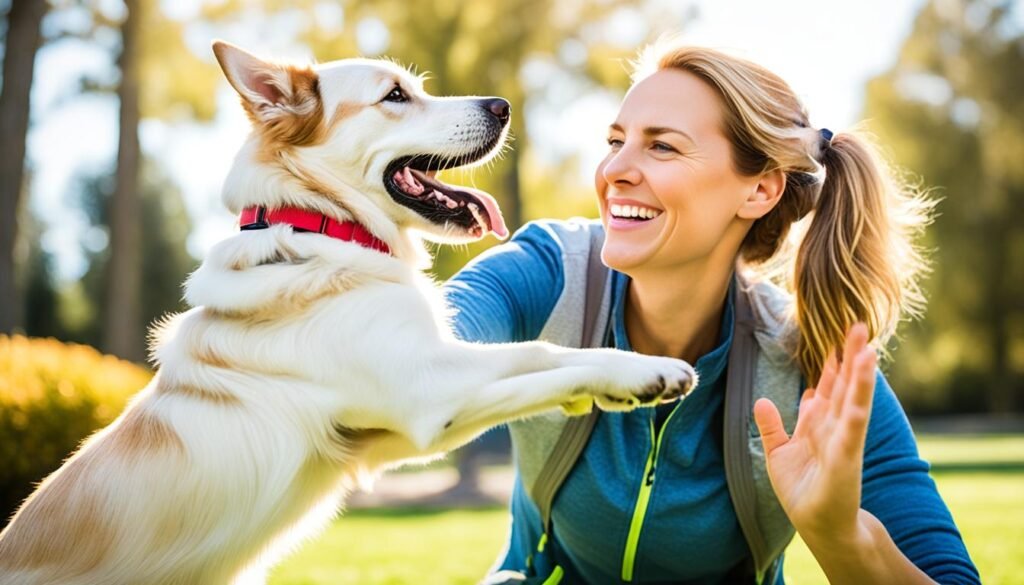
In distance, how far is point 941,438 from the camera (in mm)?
22734

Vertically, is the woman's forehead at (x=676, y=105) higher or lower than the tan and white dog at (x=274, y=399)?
higher

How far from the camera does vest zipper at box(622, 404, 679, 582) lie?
3008mm

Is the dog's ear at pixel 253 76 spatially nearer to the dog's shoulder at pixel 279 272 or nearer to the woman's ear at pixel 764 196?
the dog's shoulder at pixel 279 272

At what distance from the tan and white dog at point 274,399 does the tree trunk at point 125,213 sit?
12.8 meters

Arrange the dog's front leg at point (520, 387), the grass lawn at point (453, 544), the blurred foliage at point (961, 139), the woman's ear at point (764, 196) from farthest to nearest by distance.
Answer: the blurred foliage at point (961, 139)
the grass lawn at point (453, 544)
the woman's ear at point (764, 196)
the dog's front leg at point (520, 387)

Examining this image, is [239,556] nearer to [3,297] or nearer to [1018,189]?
[3,297]

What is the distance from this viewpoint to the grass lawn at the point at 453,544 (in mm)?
6254

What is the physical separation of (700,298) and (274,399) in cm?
149

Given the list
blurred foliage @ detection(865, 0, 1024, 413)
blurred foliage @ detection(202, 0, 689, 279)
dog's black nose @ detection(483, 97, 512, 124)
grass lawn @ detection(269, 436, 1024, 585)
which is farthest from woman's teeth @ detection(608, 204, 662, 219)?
blurred foliage @ detection(865, 0, 1024, 413)

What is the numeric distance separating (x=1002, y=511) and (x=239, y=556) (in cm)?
907

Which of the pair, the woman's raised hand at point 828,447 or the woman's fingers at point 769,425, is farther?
the woman's fingers at point 769,425

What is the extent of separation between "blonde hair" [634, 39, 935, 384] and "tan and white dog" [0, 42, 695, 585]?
816 mm

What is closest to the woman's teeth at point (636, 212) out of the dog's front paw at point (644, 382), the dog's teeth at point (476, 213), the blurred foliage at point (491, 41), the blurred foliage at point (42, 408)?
the dog's teeth at point (476, 213)

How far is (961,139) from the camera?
25984 mm
